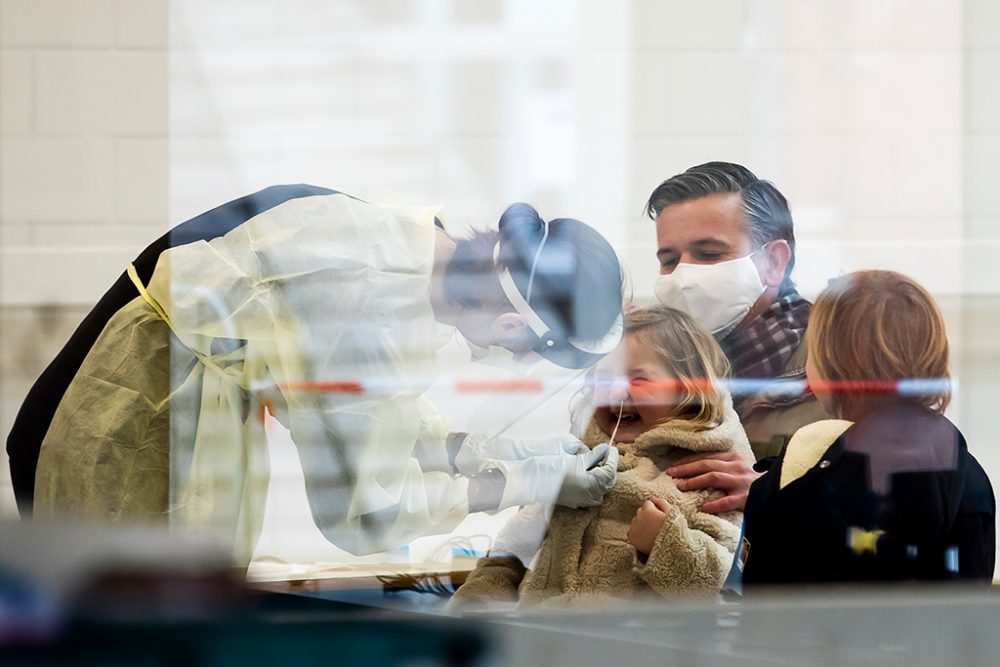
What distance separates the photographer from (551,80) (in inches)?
50.1

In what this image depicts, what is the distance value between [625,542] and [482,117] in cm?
52

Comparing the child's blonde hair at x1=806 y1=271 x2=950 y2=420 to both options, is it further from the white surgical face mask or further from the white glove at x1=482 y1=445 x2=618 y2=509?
the white glove at x1=482 y1=445 x2=618 y2=509

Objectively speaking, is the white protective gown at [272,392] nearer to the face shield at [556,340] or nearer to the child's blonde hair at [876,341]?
the face shield at [556,340]

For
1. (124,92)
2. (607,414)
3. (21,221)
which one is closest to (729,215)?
(607,414)

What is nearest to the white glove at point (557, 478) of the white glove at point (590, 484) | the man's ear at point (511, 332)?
the white glove at point (590, 484)

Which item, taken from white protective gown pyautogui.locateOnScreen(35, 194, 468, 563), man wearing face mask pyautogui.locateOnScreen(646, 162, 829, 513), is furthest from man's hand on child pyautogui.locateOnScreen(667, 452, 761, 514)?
white protective gown pyautogui.locateOnScreen(35, 194, 468, 563)

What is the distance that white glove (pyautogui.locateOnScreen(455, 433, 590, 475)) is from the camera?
108 centimetres

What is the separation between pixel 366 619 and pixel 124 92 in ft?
2.69

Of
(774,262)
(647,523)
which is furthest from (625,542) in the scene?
(774,262)

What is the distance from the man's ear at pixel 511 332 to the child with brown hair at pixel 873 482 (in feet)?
0.85

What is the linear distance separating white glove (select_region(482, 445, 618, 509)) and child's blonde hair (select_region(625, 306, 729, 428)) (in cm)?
9

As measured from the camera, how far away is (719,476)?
1042 mm

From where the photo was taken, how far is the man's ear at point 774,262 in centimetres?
120

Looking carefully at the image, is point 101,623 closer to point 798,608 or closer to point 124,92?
point 798,608
